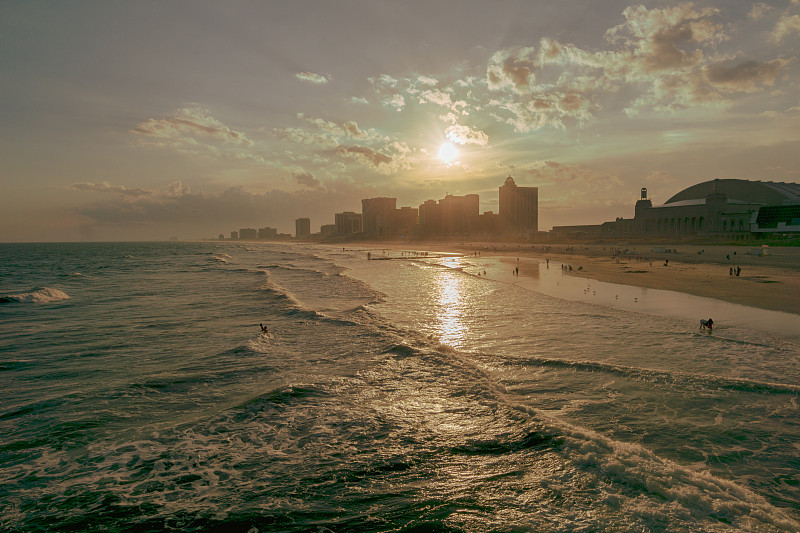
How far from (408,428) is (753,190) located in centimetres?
22552

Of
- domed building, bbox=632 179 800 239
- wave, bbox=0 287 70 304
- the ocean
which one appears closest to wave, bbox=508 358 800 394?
the ocean

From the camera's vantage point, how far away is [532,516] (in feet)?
23.8

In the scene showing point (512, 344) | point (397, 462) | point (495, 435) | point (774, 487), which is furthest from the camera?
point (512, 344)

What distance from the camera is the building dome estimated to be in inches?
6344

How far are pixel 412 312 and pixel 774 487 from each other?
861 inches

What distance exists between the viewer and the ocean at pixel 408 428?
7.57 meters

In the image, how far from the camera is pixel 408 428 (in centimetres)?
1096

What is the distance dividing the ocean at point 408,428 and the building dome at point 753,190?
185715 millimetres

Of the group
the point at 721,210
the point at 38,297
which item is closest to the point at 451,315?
the point at 38,297

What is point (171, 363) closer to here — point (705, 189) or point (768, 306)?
point (768, 306)

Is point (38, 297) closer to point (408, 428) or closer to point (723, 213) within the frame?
point (408, 428)

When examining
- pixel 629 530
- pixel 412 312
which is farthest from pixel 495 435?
pixel 412 312

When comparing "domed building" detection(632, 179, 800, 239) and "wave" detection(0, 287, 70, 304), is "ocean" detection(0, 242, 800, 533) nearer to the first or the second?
"wave" detection(0, 287, 70, 304)

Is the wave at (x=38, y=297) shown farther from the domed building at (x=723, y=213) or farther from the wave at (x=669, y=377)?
the domed building at (x=723, y=213)
